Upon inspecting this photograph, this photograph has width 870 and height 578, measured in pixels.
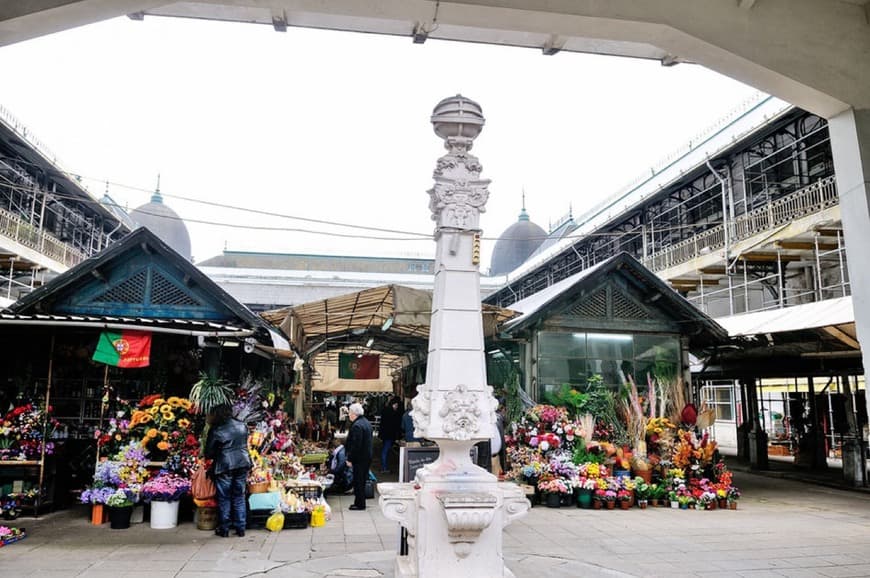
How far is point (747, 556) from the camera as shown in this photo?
24.5 feet

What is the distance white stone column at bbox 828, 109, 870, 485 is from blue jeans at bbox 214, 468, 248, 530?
705cm

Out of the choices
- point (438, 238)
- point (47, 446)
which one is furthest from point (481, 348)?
point (47, 446)

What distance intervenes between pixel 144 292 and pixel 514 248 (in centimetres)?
3685

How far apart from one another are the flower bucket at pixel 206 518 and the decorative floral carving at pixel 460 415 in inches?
170

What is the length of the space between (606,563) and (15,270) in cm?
2463

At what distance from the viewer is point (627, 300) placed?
13.7 metres

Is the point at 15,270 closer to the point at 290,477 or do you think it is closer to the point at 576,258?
the point at 290,477

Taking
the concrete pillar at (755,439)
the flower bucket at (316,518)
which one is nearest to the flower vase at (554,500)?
the flower bucket at (316,518)

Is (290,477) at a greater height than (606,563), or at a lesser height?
greater

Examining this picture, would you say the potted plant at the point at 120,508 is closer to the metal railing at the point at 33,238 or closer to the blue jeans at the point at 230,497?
the blue jeans at the point at 230,497

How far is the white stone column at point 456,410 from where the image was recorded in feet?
18.4

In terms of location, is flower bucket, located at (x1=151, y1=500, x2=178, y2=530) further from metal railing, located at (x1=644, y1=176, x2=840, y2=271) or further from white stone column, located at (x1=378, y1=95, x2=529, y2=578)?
metal railing, located at (x1=644, y1=176, x2=840, y2=271)

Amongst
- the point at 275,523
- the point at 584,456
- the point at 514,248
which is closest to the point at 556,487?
the point at 584,456

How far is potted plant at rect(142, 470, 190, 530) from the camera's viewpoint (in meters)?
8.35
